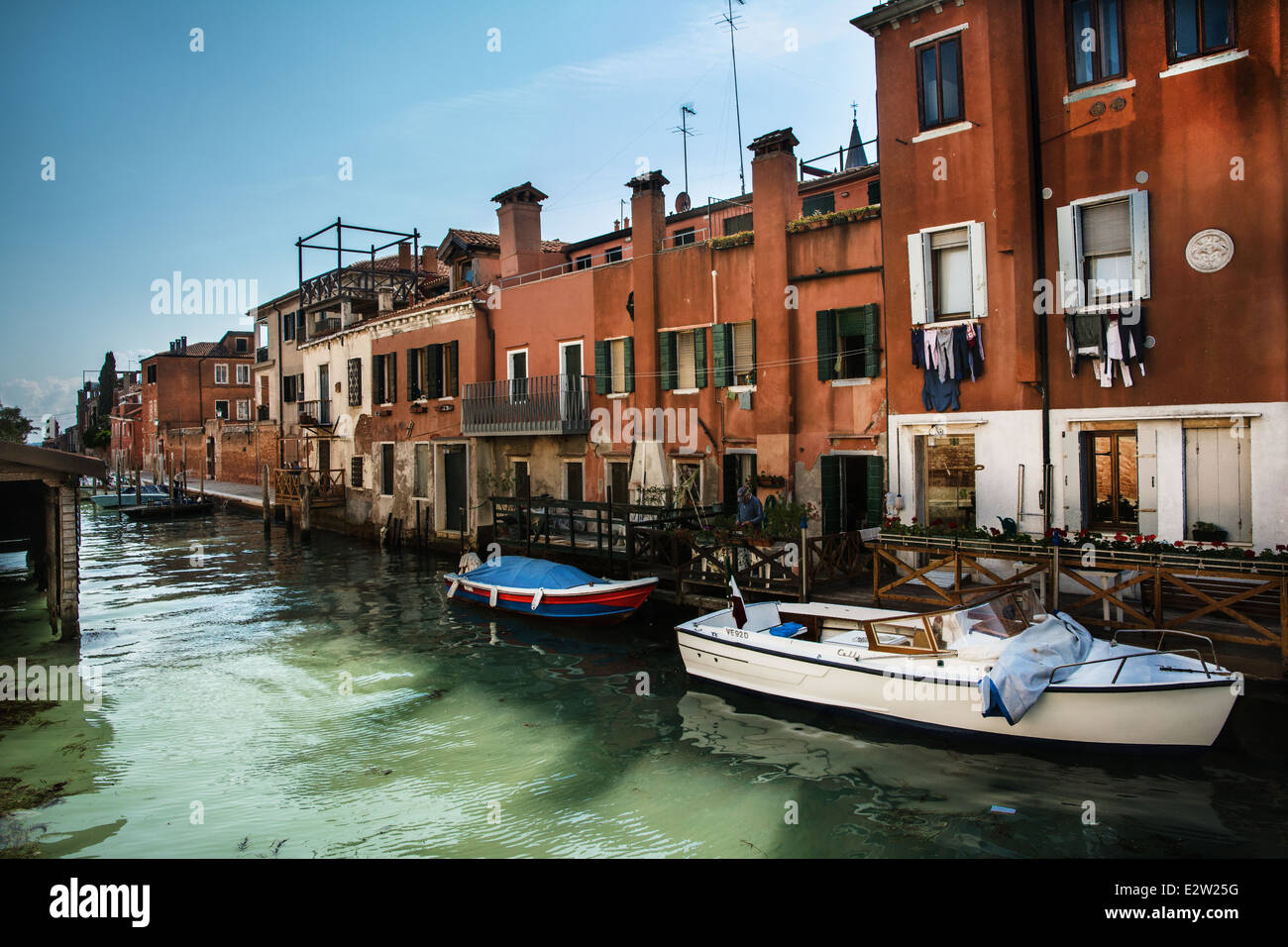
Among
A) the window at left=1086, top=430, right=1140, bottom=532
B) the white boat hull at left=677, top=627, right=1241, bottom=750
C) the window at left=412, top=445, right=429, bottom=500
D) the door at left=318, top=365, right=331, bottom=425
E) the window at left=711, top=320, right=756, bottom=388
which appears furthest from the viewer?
the door at left=318, top=365, right=331, bottom=425

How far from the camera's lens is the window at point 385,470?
27.7 meters

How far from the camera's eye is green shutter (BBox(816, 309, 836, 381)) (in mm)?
14789

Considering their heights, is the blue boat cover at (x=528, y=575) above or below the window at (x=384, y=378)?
below

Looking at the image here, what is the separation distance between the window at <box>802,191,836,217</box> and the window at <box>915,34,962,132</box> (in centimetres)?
747

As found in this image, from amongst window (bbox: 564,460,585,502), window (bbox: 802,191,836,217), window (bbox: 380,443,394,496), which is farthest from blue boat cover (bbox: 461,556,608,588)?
window (bbox: 380,443,394,496)

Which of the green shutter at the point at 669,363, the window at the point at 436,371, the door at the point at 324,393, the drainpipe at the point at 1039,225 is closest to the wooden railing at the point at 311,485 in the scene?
the door at the point at 324,393

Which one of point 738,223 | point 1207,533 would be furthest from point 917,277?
point 738,223

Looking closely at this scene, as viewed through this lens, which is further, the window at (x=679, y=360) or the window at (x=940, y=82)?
the window at (x=679, y=360)

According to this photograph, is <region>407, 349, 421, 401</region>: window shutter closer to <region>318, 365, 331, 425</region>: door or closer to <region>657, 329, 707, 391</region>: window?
<region>318, 365, 331, 425</region>: door

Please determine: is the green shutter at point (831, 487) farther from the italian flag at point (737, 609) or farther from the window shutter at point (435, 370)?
the window shutter at point (435, 370)

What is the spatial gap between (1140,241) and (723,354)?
7.52m

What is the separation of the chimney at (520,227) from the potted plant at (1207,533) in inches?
672

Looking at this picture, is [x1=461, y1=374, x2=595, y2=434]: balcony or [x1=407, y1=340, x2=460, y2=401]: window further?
[x1=407, y1=340, x2=460, y2=401]: window
